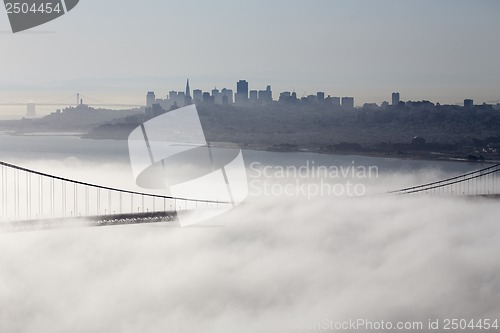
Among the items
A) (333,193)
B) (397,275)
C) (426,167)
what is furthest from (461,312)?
(426,167)

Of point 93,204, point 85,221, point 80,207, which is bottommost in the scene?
point 93,204

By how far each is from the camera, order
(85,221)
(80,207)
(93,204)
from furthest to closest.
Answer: (93,204) < (80,207) < (85,221)

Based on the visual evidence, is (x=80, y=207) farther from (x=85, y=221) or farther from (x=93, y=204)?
(x=85, y=221)

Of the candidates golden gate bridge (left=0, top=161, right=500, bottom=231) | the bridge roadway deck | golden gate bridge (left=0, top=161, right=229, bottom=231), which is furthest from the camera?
golden gate bridge (left=0, top=161, right=500, bottom=231)

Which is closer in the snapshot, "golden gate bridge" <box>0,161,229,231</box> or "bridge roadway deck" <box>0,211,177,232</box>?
"bridge roadway deck" <box>0,211,177,232</box>

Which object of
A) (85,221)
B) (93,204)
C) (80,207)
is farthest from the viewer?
(93,204)

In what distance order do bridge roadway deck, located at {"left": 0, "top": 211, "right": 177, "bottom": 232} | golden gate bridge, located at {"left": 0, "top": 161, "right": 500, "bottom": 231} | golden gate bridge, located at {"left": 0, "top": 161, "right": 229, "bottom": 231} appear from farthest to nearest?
golden gate bridge, located at {"left": 0, "top": 161, "right": 500, "bottom": 231}, golden gate bridge, located at {"left": 0, "top": 161, "right": 229, "bottom": 231}, bridge roadway deck, located at {"left": 0, "top": 211, "right": 177, "bottom": 232}

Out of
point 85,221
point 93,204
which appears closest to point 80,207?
point 93,204

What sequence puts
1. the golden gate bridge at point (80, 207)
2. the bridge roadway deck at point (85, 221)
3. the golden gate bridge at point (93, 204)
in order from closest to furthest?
the bridge roadway deck at point (85, 221), the golden gate bridge at point (80, 207), the golden gate bridge at point (93, 204)

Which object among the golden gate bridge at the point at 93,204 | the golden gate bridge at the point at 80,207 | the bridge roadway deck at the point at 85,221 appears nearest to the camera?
the bridge roadway deck at the point at 85,221

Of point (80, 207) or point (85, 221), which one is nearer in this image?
point (85, 221)

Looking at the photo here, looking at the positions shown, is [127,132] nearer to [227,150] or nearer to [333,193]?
[227,150]
